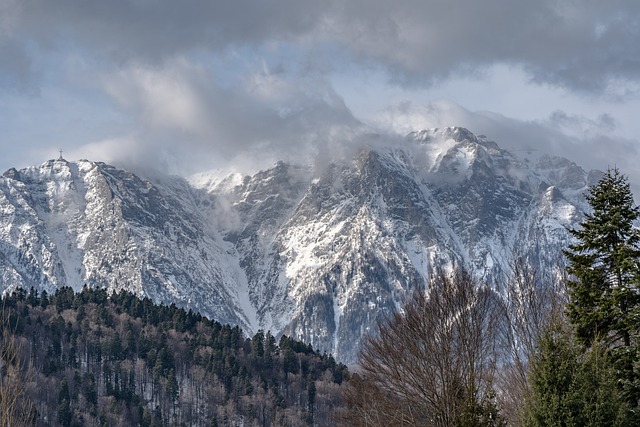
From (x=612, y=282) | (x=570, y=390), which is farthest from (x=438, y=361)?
(x=570, y=390)

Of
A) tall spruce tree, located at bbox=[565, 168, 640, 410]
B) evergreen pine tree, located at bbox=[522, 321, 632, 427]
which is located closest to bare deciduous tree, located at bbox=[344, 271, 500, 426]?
tall spruce tree, located at bbox=[565, 168, 640, 410]

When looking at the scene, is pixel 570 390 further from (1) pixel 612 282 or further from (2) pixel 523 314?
(2) pixel 523 314

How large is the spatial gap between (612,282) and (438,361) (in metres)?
10.4

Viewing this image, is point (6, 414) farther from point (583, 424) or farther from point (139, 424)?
point (139, 424)

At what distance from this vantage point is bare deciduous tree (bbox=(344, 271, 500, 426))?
4550 centimetres

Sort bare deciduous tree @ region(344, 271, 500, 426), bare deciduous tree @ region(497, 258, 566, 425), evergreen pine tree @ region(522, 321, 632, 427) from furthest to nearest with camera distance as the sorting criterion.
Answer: bare deciduous tree @ region(497, 258, 566, 425) < bare deciduous tree @ region(344, 271, 500, 426) < evergreen pine tree @ region(522, 321, 632, 427)

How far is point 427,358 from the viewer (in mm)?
46969

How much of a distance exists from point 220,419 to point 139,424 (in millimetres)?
20233

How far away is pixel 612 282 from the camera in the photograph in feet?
132

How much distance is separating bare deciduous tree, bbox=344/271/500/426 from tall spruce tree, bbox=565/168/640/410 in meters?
6.95

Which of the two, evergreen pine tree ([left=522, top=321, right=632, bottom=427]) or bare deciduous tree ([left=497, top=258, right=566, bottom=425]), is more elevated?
bare deciduous tree ([left=497, top=258, right=566, bottom=425])

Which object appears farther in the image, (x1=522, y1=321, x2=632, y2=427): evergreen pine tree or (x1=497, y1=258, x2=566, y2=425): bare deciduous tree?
(x1=497, y1=258, x2=566, y2=425): bare deciduous tree

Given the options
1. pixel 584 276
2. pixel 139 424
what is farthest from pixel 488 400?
pixel 139 424

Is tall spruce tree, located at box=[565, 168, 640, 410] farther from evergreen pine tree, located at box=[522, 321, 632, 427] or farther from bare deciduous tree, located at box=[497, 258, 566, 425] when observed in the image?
bare deciduous tree, located at box=[497, 258, 566, 425]
